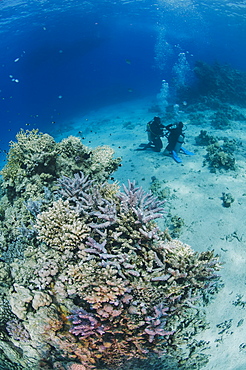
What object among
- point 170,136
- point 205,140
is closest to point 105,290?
point 170,136

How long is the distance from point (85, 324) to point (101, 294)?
22.3 inches

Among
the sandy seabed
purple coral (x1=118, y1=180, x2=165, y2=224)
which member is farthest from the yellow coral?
the sandy seabed

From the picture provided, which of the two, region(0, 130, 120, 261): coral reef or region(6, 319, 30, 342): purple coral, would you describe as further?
region(0, 130, 120, 261): coral reef

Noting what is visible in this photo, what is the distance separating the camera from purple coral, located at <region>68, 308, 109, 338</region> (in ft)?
10.7

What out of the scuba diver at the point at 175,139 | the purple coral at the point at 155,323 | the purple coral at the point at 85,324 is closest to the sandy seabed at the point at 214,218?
the scuba diver at the point at 175,139

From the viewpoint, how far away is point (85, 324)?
3.32m

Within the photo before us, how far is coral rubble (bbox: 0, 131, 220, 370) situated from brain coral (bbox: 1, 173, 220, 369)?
16mm

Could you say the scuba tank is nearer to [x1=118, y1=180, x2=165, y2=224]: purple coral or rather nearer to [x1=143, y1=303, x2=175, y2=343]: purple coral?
[x1=118, y1=180, x2=165, y2=224]: purple coral

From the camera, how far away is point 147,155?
11.9 m

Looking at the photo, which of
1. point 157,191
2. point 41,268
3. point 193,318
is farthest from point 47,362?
point 157,191

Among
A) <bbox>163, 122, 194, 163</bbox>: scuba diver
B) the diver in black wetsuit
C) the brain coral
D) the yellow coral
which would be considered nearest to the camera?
the brain coral

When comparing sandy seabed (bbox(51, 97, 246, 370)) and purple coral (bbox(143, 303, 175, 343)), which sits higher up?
purple coral (bbox(143, 303, 175, 343))

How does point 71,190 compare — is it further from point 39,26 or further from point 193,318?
point 39,26

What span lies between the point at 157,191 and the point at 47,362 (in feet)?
20.4
